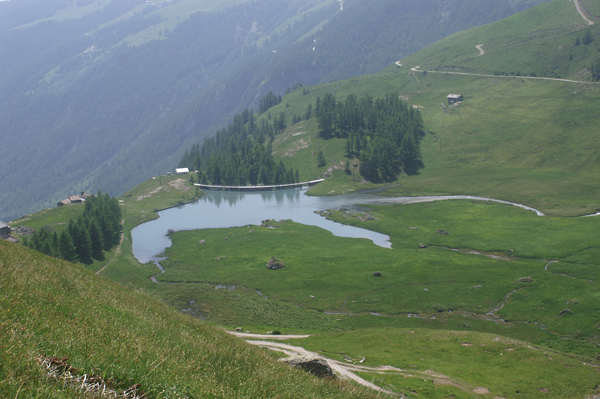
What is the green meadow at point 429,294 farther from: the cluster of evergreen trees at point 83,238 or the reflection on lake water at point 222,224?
the cluster of evergreen trees at point 83,238

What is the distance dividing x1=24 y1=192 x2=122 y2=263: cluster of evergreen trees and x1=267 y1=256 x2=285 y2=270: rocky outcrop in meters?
52.2

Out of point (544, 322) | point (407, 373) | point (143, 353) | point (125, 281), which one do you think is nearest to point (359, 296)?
point (544, 322)

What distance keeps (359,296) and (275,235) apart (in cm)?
6054

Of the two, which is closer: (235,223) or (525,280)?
(525,280)

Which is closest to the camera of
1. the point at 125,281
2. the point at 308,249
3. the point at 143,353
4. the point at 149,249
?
the point at 143,353

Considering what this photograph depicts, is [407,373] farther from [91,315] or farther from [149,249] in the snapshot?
[149,249]

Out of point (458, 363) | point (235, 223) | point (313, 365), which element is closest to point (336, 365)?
point (458, 363)

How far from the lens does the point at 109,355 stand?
13281 mm

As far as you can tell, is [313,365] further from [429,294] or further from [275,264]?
[275,264]

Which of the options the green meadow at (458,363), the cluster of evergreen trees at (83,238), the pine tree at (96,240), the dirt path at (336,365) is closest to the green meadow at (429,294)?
the green meadow at (458,363)

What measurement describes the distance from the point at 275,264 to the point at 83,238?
56706mm

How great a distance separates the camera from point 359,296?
306ft

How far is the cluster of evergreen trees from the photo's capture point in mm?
114750

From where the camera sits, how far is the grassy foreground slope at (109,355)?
10625 mm
